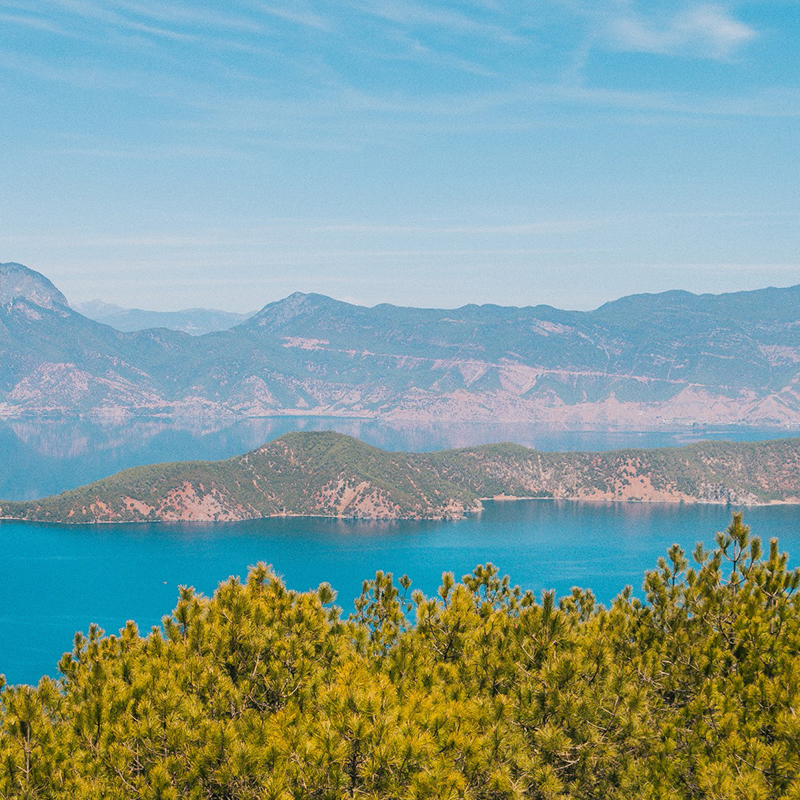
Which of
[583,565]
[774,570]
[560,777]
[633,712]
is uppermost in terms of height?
[774,570]

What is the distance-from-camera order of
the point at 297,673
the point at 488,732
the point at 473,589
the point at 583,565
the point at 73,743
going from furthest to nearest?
the point at 583,565 → the point at 473,589 → the point at 297,673 → the point at 73,743 → the point at 488,732

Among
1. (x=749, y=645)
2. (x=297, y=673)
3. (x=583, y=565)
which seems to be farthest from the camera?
(x=583, y=565)

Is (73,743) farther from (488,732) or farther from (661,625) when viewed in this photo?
(661,625)

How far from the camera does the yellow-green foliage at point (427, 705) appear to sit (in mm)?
13805

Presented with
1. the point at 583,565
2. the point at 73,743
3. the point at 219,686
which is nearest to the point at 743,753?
the point at 219,686

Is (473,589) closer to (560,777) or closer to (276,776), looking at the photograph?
(560,777)

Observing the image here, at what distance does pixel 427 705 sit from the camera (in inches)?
594

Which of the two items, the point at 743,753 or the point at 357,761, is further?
the point at 743,753

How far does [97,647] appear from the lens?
70.8 ft

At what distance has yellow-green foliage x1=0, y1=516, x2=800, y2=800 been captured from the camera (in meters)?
13.8

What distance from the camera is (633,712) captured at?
1714cm

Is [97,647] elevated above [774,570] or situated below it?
below

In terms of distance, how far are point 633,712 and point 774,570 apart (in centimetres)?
709

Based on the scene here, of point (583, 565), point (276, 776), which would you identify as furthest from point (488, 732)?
point (583, 565)
